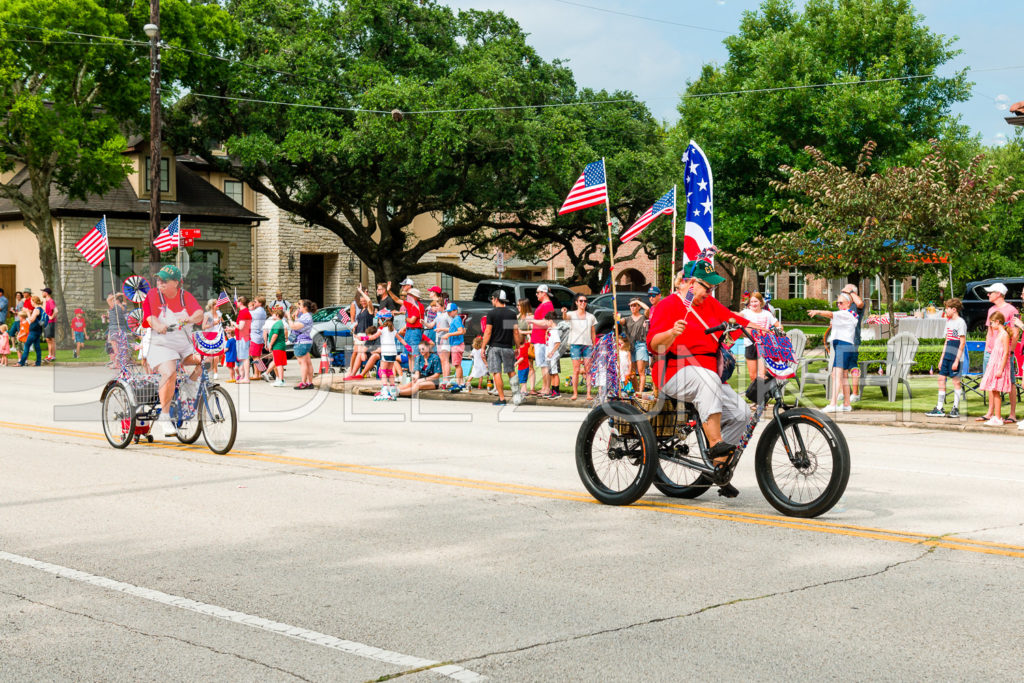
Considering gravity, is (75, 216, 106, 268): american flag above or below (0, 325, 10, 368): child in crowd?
above

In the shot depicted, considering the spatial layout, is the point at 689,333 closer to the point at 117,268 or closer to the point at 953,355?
the point at 953,355

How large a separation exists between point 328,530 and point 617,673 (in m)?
3.39

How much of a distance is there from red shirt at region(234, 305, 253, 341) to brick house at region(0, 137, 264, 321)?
18.0 m

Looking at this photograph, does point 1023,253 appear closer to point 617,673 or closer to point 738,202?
point 738,202

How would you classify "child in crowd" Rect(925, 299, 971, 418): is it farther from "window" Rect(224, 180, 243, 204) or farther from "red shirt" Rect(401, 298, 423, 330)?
"window" Rect(224, 180, 243, 204)

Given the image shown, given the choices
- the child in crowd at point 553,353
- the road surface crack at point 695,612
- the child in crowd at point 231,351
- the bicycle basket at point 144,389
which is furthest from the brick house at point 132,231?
the road surface crack at point 695,612

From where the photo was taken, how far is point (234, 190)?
48031mm

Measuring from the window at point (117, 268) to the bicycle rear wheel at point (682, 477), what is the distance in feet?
119

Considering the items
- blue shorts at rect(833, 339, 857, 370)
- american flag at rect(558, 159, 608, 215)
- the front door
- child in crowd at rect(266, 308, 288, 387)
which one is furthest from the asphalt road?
the front door

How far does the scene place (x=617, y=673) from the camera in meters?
4.39

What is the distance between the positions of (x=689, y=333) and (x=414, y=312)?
12217mm

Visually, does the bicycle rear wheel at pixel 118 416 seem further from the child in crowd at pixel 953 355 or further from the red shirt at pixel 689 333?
the child in crowd at pixel 953 355

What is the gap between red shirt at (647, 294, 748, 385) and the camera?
7.82 metres

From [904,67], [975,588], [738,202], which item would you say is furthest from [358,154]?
[975,588]
